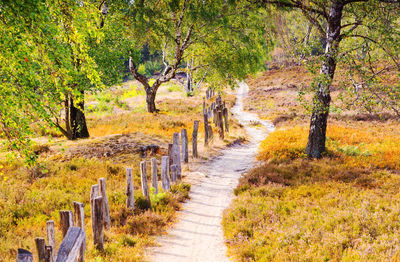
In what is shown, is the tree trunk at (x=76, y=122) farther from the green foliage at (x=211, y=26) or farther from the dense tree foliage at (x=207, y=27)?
the green foliage at (x=211, y=26)

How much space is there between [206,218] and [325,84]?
691 cm

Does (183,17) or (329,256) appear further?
(183,17)

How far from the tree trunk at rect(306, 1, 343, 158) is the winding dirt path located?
332cm

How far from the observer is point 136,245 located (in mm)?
6582

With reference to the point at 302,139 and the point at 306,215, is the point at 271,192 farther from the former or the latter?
the point at 302,139

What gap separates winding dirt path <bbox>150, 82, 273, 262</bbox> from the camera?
659 centimetres

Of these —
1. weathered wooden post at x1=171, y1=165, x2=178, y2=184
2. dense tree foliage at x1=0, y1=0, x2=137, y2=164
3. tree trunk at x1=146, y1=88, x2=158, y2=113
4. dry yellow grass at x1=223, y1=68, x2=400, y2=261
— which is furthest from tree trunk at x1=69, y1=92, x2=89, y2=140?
dry yellow grass at x1=223, y1=68, x2=400, y2=261

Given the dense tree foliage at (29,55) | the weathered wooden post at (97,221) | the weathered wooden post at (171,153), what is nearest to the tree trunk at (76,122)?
the weathered wooden post at (171,153)

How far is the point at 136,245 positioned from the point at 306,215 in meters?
4.61

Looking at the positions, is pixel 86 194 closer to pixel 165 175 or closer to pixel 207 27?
pixel 165 175

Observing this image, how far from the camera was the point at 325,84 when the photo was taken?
1066 cm

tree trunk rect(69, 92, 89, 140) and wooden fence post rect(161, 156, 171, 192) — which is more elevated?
tree trunk rect(69, 92, 89, 140)

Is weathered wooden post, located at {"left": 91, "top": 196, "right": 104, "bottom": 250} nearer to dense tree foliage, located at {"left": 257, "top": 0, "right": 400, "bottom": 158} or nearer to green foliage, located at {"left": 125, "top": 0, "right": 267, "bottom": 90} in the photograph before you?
dense tree foliage, located at {"left": 257, "top": 0, "right": 400, "bottom": 158}

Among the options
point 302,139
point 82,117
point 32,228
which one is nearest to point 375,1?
point 302,139
